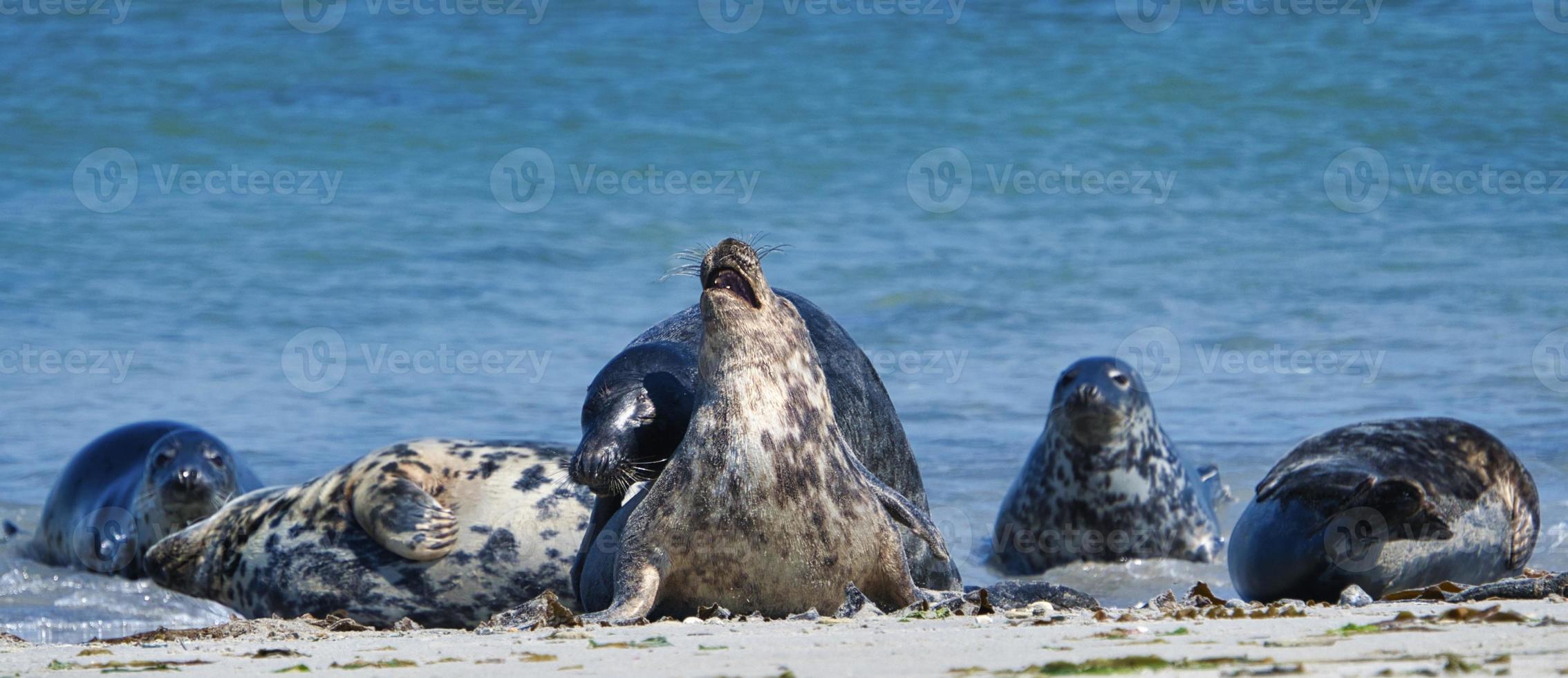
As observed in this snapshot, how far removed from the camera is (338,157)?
17.4 meters

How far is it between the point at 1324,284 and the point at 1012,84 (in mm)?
6349

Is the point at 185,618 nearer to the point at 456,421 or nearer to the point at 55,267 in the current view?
the point at 456,421

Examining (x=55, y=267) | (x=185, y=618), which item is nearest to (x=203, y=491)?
(x=185, y=618)

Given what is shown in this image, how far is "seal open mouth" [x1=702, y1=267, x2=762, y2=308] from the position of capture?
14.4 ft

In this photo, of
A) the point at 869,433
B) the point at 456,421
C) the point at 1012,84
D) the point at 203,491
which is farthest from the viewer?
the point at 1012,84
